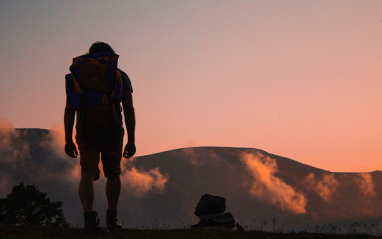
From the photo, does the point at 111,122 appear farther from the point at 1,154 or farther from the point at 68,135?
the point at 1,154

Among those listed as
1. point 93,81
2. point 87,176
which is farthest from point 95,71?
point 87,176

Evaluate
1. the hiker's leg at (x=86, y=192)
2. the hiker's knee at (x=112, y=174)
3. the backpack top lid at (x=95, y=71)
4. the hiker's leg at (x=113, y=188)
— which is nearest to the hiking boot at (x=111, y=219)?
the hiker's leg at (x=113, y=188)

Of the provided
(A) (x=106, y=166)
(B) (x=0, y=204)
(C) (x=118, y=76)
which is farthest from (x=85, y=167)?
(B) (x=0, y=204)

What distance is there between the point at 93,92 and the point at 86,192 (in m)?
1.28

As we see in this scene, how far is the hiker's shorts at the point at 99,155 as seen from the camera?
19.5 feet

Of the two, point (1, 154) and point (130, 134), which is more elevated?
point (1, 154)

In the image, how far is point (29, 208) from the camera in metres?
33.4

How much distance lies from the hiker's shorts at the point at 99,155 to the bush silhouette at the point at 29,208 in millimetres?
28204

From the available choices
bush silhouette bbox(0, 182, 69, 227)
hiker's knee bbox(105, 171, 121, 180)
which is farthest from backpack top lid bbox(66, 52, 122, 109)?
bush silhouette bbox(0, 182, 69, 227)

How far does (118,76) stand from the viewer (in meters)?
6.11

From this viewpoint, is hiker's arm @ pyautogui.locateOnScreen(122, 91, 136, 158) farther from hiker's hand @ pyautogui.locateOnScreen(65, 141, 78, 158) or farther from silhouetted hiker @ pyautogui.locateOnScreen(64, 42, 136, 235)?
hiker's hand @ pyautogui.locateOnScreen(65, 141, 78, 158)

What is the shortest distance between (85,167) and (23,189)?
3030 centimetres

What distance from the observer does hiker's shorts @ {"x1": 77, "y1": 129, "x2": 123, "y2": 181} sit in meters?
5.95

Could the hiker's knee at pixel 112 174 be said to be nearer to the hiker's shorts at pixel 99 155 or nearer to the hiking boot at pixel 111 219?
the hiker's shorts at pixel 99 155
